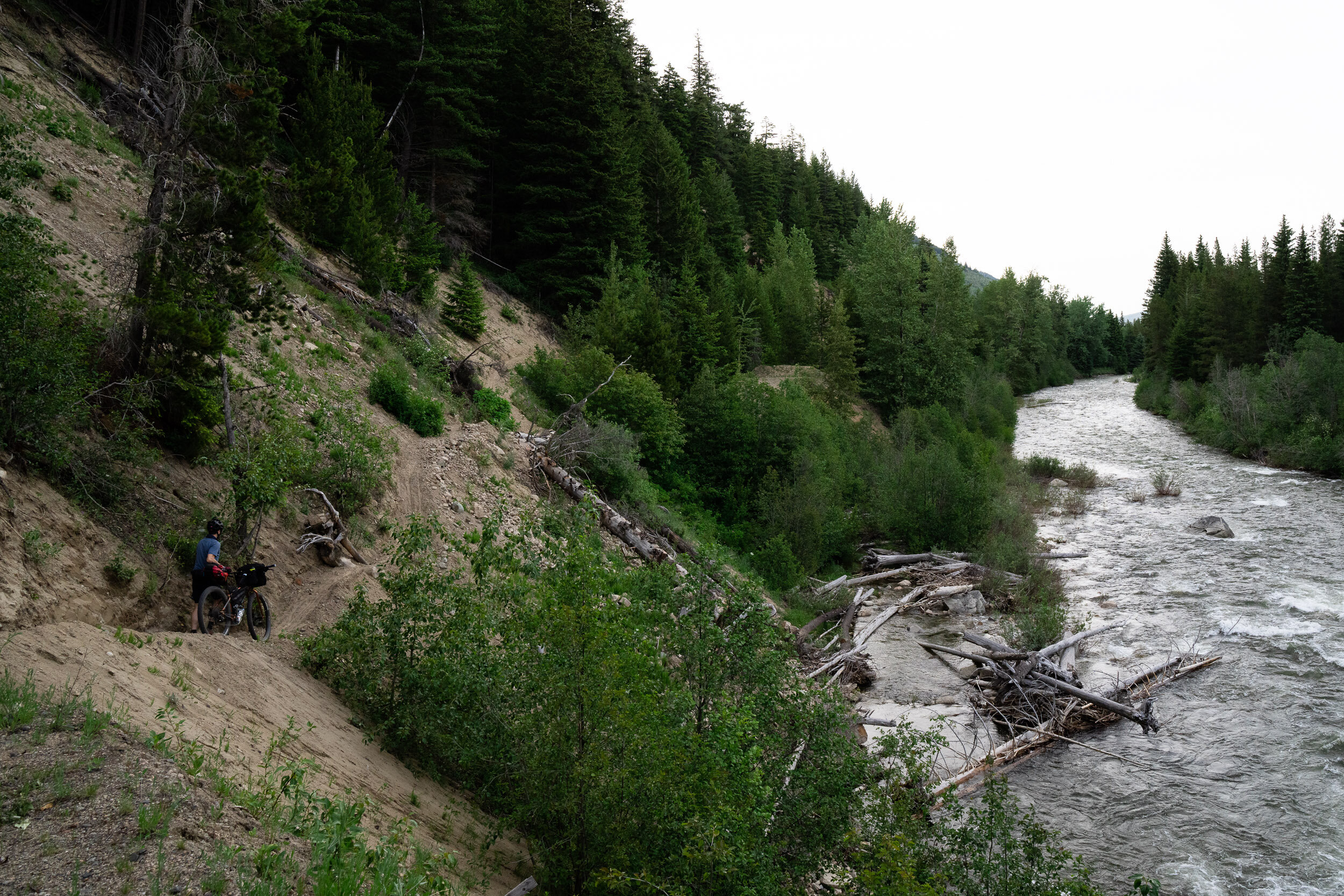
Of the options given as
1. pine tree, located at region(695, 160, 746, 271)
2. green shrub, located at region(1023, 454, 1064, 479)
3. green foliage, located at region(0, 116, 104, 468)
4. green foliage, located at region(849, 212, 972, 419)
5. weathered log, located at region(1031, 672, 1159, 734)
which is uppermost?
pine tree, located at region(695, 160, 746, 271)

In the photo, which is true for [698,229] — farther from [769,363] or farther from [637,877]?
[637,877]

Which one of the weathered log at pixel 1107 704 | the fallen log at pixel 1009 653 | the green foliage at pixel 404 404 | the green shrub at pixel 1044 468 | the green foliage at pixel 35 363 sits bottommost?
the weathered log at pixel 1107 704

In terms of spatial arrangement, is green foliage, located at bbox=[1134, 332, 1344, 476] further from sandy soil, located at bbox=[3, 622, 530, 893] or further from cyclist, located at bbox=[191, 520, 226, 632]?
cyclist, located at bbox=[191, 520, 226, 632]

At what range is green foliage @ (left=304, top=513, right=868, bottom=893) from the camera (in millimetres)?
6703

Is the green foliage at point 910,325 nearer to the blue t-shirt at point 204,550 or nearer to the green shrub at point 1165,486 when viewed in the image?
the green shrub at point 1165,486

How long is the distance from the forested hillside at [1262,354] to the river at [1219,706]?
884cm

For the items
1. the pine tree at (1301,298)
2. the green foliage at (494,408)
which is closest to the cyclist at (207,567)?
the green foliage at (494,408)

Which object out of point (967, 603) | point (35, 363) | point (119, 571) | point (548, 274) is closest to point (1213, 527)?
point (967, 603)

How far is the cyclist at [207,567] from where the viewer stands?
31.8 ft

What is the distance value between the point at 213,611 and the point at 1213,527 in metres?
28.8

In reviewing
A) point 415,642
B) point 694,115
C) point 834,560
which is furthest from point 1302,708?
point 694,115

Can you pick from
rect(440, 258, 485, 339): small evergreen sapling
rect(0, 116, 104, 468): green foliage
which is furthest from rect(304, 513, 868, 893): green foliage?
rect(440, 258, 485, 339): small evergreen sapling

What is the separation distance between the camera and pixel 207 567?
9.70 meters

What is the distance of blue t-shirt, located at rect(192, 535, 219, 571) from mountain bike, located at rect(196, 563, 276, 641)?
10.6 inches
